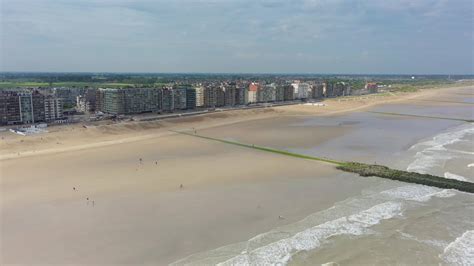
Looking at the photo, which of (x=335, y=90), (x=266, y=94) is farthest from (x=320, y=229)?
(x=335, y=90)

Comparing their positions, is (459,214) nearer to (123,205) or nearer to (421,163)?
(421,163)

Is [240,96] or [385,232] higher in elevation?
[240,96]

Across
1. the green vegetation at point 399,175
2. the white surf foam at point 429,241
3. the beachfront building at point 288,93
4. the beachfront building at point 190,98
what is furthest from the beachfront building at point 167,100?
the white surf foam at point 429,241

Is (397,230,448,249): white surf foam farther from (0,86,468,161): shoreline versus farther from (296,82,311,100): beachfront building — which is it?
(296,82,311,100): beachfront building

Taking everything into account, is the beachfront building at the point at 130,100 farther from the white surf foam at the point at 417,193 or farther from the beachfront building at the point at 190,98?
the white surf foam at the point at 417,193

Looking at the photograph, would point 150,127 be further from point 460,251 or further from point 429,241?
point 460,251

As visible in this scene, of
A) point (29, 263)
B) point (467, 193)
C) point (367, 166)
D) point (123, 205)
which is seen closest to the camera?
point (29, 263)

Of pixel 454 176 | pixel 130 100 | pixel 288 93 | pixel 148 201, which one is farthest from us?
pixel 288 93

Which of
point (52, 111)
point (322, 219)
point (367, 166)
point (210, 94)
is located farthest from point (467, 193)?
point (210, 94)
